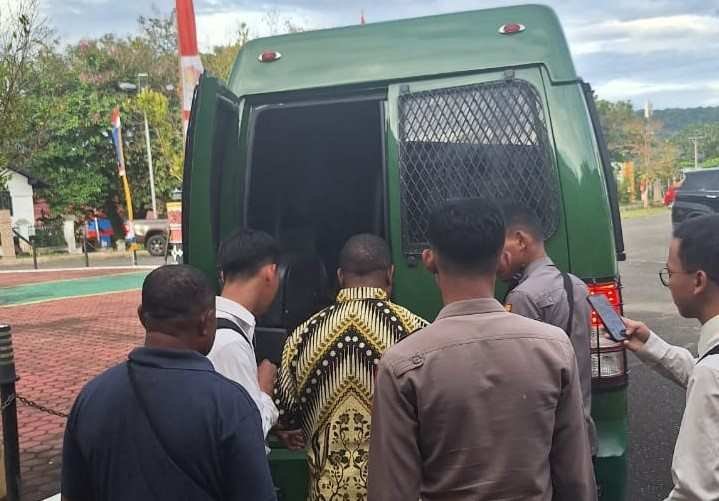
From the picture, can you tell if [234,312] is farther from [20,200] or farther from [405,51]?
[20,200]

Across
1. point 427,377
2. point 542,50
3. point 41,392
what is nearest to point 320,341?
point 427,377

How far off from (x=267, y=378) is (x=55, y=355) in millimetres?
7622

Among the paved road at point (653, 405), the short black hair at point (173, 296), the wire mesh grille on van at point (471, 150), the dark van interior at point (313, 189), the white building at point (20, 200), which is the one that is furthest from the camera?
the white building at point (20, 200)

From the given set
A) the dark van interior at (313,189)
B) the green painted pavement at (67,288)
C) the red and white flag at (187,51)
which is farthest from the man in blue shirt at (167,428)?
the green painted pavement at (67,288)

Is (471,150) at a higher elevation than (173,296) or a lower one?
higher

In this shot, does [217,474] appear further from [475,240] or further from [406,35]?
[406,35]

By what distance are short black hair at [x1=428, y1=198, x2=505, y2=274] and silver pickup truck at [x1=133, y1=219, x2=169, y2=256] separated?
26.6 meters

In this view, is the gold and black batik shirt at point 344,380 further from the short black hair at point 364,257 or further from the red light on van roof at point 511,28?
the red light on van roof at point 511,28

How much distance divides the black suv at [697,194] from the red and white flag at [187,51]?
598 inches

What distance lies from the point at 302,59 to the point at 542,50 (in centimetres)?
112

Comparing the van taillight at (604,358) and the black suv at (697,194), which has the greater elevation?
the black suv at (697,194)

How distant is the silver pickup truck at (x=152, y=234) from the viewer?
27312mm

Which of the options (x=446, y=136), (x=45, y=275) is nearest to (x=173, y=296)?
(x=446, y=136)

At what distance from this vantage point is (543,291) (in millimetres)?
2566
